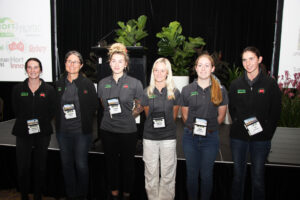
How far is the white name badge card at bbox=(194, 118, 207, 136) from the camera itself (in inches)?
78.4

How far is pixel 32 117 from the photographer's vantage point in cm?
225

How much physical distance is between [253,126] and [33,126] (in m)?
1.95

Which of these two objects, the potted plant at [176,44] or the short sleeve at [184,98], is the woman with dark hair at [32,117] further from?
the potted plant at [176,44]

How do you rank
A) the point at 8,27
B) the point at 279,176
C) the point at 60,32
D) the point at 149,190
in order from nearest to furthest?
the point at 149,190, the point at 279,176, the point at 8,27, the point at 60,32

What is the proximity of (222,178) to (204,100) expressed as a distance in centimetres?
97

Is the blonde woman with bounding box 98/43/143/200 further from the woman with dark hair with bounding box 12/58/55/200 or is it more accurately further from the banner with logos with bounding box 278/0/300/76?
the banner with logos with bounding box 278/0/300/76

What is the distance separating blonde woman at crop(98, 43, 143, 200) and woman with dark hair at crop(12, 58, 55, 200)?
0.56m

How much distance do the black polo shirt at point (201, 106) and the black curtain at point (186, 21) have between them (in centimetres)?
330

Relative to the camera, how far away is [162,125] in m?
2.12

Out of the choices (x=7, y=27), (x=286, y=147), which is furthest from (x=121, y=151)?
(x=7, y=27)

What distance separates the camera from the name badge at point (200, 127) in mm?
1992

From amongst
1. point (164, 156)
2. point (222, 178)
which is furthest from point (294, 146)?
point (164, 156)

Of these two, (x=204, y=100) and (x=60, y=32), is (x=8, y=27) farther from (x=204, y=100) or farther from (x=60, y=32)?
(x=204, y=100)

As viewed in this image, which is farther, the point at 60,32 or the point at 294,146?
the point at 60,32
